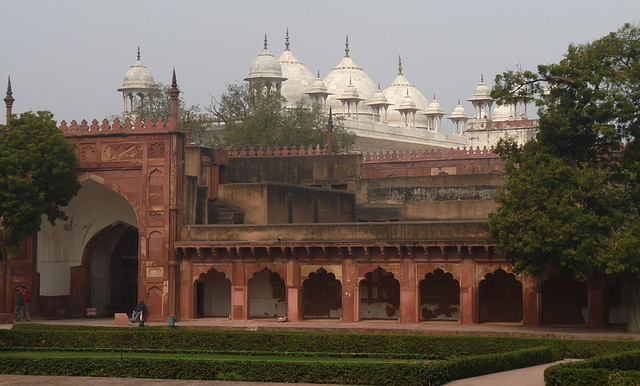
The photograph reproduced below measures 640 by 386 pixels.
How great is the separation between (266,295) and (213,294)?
4.86 feet

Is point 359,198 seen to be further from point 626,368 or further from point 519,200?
point 626,368

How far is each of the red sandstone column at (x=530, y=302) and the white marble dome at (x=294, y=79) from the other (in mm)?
36546

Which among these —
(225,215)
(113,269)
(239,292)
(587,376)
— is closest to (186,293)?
(239,292)

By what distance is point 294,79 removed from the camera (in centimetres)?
6506

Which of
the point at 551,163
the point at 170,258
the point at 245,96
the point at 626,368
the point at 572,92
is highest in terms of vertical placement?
the point at 245,96

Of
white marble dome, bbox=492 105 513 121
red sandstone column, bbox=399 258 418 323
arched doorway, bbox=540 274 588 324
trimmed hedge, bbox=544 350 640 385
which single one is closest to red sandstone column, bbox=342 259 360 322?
red sandstone column, bbox=399 258 418 323

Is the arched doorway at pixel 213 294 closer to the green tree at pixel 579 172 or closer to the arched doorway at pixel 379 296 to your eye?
the arched doorway at pixel 379 296

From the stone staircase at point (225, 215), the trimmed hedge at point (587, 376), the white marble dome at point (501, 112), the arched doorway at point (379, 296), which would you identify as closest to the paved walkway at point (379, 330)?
the arched doorway at point (379, 296)

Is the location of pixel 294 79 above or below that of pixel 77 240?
above

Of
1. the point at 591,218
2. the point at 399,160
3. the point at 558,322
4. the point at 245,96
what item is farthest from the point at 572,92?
the point at 245,96

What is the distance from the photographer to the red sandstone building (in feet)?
89.8

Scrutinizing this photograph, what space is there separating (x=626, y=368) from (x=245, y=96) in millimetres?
35525

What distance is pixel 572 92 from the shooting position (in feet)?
82.1

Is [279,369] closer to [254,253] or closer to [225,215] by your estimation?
[254,253]
